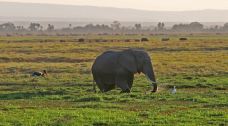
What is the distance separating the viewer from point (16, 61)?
49812 millimetres

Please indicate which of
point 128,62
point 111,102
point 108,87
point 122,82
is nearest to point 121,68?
point 128,62

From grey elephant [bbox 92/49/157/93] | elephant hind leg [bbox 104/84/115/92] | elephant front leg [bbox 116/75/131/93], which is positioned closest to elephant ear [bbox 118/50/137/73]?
grey elephant [bbox 92/49/157/93]

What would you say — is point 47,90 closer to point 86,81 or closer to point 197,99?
point 86,81

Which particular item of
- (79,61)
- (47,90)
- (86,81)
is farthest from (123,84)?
(79,61)

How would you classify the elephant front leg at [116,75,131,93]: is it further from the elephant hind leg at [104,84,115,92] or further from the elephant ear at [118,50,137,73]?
the elephant hind leg at [104,84,115,92]

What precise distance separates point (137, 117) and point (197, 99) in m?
5.14

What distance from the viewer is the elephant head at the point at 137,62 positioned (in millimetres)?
26594

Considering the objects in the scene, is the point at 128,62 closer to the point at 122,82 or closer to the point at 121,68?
the point at 121,68

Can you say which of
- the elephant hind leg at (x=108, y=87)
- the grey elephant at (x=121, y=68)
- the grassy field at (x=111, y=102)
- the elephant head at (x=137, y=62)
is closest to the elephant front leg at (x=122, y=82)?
the grey elephant at (x=121, y=68)

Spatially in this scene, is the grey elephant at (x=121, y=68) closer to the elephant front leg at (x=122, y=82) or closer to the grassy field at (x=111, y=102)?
the elephant front leg at (x=122, y=82)

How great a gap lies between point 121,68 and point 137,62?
0.83m

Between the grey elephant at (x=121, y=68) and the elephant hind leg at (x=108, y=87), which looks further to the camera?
the elephant hind leg at (x=108, y=87)

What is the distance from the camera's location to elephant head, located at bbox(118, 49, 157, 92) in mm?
26594

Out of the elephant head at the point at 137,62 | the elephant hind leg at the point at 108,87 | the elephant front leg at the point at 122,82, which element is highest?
the elephant head at the point at 137,62
